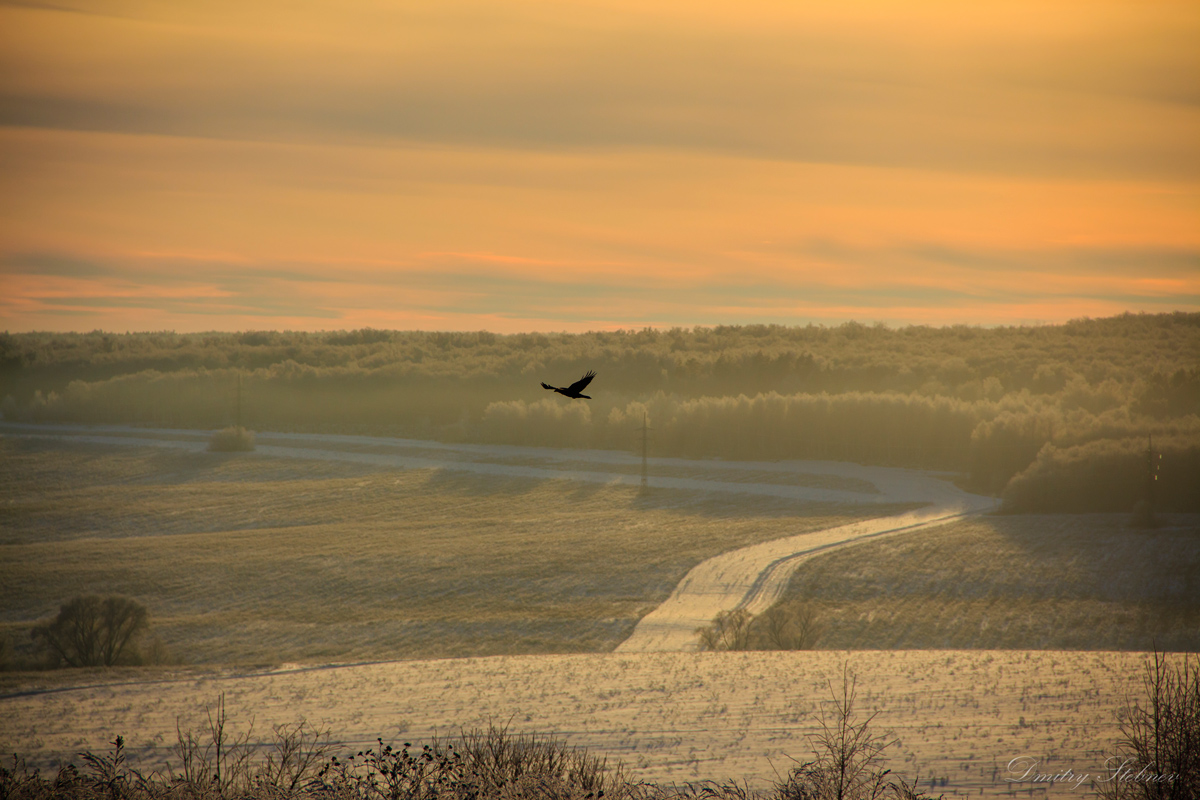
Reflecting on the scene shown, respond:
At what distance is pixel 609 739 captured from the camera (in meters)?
16.0

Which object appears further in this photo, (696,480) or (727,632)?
(696,480)

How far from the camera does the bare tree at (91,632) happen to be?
24.3 m

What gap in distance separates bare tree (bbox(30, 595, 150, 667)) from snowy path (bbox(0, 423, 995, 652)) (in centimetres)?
1409

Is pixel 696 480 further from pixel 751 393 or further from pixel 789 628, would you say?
pixel 751 393

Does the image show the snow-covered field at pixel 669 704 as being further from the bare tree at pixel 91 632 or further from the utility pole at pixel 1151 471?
the utility pole at pixel 1151 471

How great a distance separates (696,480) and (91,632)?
36.2m

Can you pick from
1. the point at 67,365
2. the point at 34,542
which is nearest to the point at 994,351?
the point at 34,542

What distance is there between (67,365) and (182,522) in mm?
70438

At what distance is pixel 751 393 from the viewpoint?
273ft

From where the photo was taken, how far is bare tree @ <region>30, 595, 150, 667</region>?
79.7 ft

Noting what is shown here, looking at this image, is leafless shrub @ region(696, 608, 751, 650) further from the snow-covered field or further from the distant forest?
the distant forest

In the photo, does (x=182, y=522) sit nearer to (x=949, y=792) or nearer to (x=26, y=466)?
(x=26, y=466)

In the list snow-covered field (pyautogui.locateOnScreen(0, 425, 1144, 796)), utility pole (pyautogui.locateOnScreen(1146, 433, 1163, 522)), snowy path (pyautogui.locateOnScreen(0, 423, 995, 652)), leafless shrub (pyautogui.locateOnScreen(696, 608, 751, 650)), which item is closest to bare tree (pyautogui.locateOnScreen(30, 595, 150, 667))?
snow-covered field (pyautogui.locateOnScreen(0, 425, 1144, 796))

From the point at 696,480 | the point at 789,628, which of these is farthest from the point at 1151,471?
the point at 789,628
